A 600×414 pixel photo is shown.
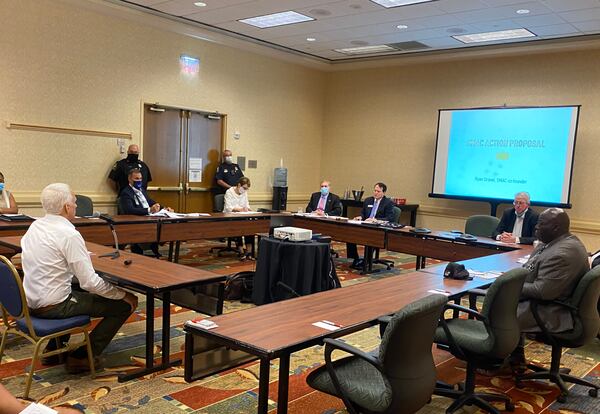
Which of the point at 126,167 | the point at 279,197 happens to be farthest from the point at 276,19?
the point at 279,197

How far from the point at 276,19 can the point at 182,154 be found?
268 centimetres

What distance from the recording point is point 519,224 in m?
6.05

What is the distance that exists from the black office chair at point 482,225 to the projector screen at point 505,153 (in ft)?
7.20

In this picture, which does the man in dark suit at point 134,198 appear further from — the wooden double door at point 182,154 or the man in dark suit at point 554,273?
the man in dark suit at point 554,273

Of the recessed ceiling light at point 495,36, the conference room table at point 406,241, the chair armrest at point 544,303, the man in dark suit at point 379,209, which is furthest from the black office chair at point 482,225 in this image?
the chair armrest at point 544,303

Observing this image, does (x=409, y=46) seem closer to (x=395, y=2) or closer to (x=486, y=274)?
(x=395, y=2)

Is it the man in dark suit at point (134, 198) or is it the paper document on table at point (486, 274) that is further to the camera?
the man in dark suit at point (134, 198)

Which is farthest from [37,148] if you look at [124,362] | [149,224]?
[124,362]

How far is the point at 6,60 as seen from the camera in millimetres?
6645

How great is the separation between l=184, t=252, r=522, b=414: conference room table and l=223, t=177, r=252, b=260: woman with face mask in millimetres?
4520

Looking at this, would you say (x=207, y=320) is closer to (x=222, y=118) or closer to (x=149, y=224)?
(x=149, y=224)

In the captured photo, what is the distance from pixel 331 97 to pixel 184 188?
13.5 feet

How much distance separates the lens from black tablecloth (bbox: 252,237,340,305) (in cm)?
488

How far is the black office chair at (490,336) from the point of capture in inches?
110
